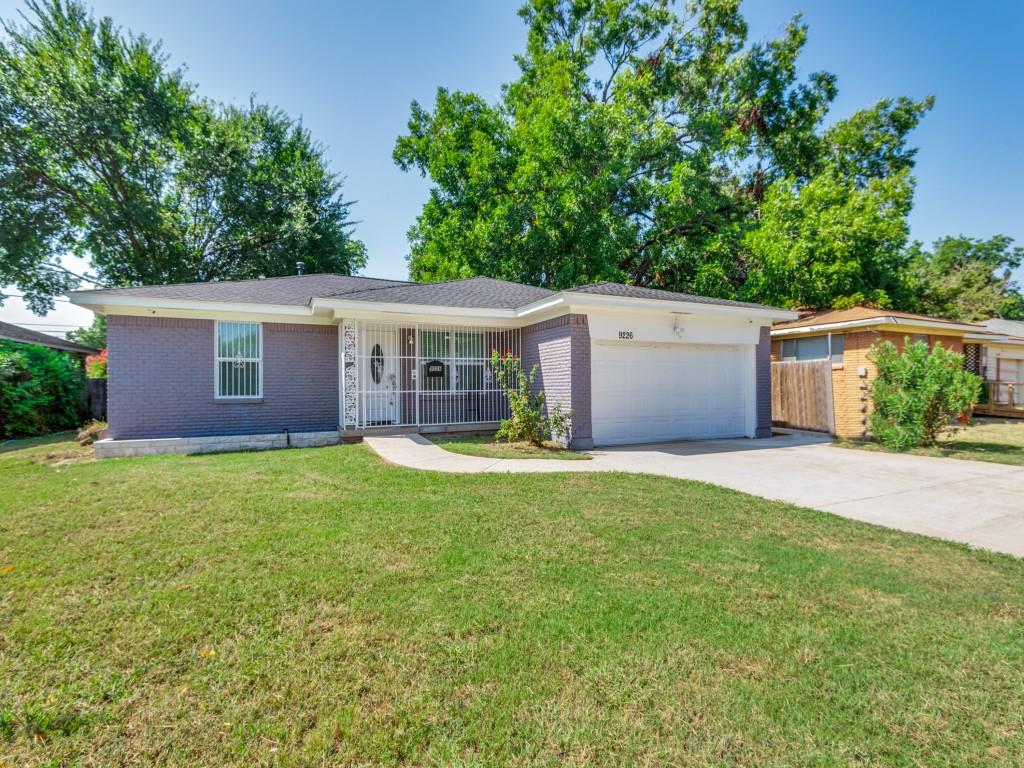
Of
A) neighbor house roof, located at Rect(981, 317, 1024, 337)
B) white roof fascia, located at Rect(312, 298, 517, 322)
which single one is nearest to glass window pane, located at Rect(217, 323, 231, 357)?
white roof fascia, located at Rect(312, 298, 517, 322)

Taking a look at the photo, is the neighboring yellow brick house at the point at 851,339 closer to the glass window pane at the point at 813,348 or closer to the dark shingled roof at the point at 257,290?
the glass window pane at the point at 813,348

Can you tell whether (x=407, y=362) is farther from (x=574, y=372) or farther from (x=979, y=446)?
(x=979, y=446)

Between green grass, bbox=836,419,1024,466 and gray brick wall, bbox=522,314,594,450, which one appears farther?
gray brick wall, bbox=522,314,594,450

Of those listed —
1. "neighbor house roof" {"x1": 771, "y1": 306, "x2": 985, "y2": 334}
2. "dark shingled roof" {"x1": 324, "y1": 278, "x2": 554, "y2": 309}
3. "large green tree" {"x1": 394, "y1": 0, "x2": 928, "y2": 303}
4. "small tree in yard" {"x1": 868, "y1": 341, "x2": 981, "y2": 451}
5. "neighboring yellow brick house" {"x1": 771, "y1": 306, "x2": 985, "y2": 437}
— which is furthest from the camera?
"large green tree" {"x1": 394, "y1": 0, "x2": 928, "y2": 303}

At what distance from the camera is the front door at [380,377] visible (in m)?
10.9

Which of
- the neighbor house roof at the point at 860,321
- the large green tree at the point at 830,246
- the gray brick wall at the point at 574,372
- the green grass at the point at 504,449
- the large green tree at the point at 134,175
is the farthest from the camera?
the large green tree at the point at 134,175

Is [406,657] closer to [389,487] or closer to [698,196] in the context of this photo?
[389,487]

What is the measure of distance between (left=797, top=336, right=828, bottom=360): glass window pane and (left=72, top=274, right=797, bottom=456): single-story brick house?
2.24m

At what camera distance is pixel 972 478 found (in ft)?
22.3

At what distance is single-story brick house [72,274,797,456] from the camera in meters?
9.58

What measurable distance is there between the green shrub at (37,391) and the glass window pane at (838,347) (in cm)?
2004

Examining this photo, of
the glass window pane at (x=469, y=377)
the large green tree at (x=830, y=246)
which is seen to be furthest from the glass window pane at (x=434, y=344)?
the large green tree at (x=830, y=246)

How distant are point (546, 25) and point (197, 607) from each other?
2856 cm

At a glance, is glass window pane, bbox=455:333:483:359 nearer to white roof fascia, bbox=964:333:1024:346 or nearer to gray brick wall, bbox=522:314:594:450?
gray brick wall, bbox=522:314:594:450
